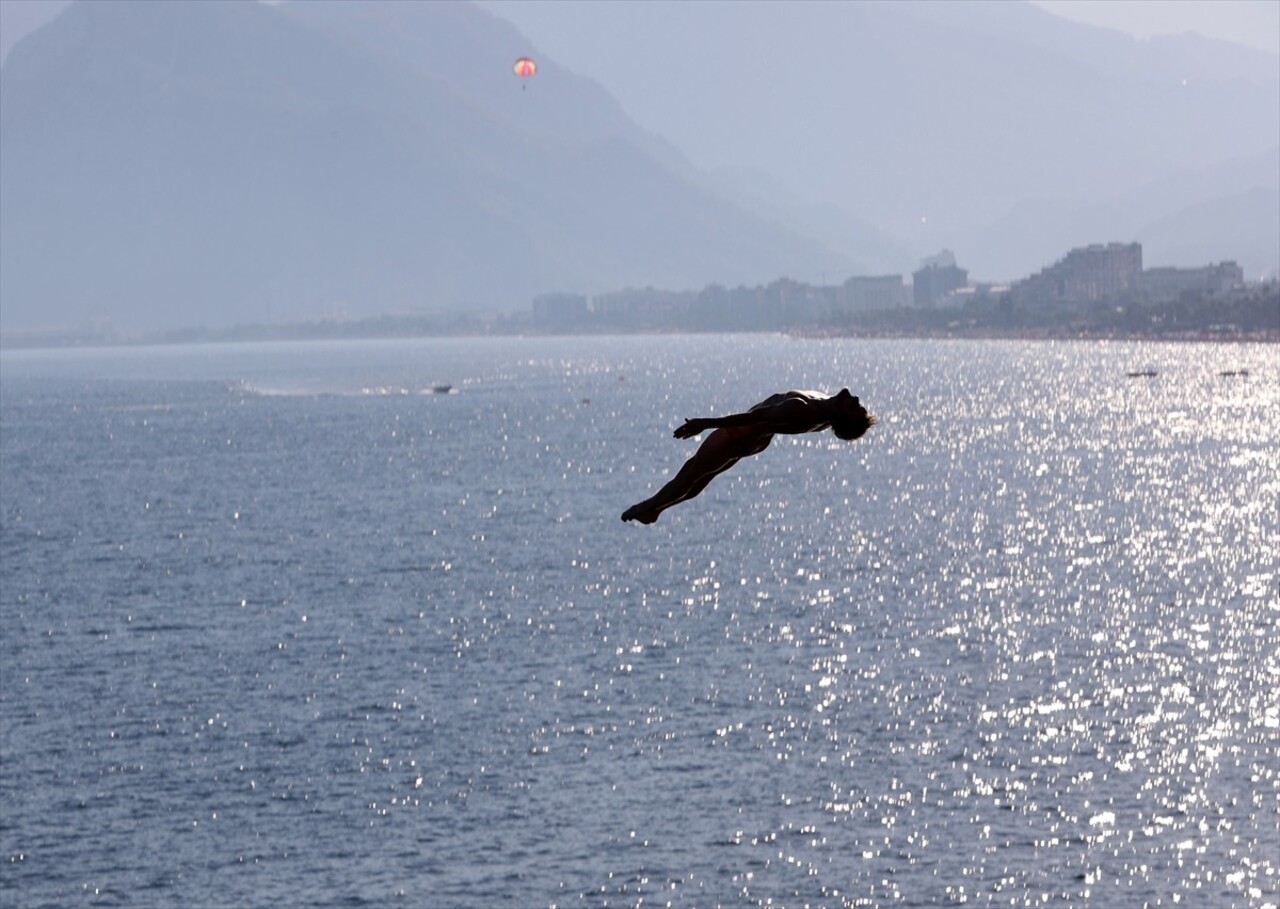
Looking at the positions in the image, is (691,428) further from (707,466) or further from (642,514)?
(642,514)

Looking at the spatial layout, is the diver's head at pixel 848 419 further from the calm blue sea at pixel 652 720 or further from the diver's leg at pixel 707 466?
the calm blue sea at pixel 652 720

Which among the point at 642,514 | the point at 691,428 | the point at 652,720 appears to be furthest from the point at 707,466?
the point at 652,720

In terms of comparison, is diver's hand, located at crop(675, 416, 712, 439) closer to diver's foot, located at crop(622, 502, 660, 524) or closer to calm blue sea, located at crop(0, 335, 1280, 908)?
diver's foot, located at crop(622, 502, 660, 524)

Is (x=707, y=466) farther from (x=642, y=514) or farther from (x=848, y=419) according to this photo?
(x=848, y=419)

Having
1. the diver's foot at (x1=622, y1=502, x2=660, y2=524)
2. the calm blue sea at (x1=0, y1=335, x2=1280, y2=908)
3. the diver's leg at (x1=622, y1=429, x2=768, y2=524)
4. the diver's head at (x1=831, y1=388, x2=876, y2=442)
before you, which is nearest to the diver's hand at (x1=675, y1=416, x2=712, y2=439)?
the diver's leg at (x1=622, y1=429, x2=768, y2=524)

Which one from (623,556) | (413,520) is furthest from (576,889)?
(413,520)

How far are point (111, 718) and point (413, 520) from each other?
3066 inches

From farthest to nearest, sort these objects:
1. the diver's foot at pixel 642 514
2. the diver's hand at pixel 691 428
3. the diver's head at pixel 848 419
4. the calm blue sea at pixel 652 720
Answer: the calm blue sea at pixel 652 720
the diver's head at pixel 848 419
the diver's foot at pixel 642 514
the diver's hand at pixel 691 428

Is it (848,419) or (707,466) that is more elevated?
(848,419)

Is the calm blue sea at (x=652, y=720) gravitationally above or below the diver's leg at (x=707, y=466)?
below

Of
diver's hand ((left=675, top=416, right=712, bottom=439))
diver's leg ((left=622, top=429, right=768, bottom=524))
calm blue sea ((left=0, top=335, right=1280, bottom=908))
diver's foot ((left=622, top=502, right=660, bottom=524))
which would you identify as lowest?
calm blue sea ((left=0, top=335, right=1280, bottom=908))

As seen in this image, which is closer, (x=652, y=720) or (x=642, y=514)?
(x=642, y=514)

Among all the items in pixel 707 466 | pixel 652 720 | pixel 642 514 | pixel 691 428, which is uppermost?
pixel 691 428

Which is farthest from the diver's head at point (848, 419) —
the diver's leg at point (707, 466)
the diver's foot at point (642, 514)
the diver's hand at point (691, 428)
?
the diver's foot at point (642, 514)
